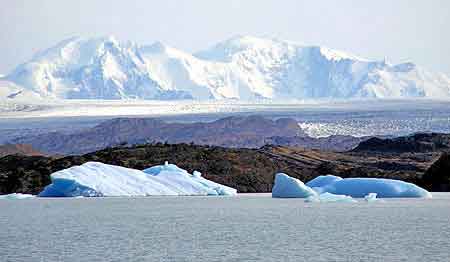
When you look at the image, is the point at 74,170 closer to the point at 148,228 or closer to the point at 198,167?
the point at 148,228

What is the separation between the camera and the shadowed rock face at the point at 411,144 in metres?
174

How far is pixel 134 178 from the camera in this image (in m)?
76.2

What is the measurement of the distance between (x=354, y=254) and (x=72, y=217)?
2394 centimetres

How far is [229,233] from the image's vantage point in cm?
4178

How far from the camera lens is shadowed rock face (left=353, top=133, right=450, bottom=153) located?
17425cm

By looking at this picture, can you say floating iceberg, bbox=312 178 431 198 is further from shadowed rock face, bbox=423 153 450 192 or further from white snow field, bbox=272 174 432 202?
shadowed rock face, bbox=423 153 450 192

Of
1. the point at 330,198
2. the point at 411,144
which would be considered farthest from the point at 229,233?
the point at 411,144

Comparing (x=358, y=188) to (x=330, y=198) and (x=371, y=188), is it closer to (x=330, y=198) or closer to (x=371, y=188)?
(x=371, y=188)

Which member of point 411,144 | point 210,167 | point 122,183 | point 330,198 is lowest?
point 411,144

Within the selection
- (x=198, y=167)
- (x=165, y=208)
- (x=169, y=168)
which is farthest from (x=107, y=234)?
(x=198, y=167)

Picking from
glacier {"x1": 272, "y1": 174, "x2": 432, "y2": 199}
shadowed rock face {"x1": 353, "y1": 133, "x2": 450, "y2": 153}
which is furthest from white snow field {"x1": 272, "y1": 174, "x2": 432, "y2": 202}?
shadowed rock face {"x1": 353, "y1": 133, "x2": 450, "y2": 153}

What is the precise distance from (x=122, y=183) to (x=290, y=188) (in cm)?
1274

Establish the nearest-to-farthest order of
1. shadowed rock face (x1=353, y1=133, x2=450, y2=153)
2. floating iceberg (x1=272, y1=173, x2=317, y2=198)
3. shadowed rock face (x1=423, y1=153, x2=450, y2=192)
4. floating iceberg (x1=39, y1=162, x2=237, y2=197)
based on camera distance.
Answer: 1. floating iceberg (x1=272, y1=173, x2=317, y2=198)
2. floating iceberg (x1=39, y1=162, x2=237, y2=197)
3. shadowed rock face (x1=423, y1=153, x2=450, y2=192)
4. shadowed rock face (x1=353, y1=133, x2=450, y2=153)

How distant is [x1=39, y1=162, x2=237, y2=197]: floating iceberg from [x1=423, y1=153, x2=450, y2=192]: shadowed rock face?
21.7 metres
